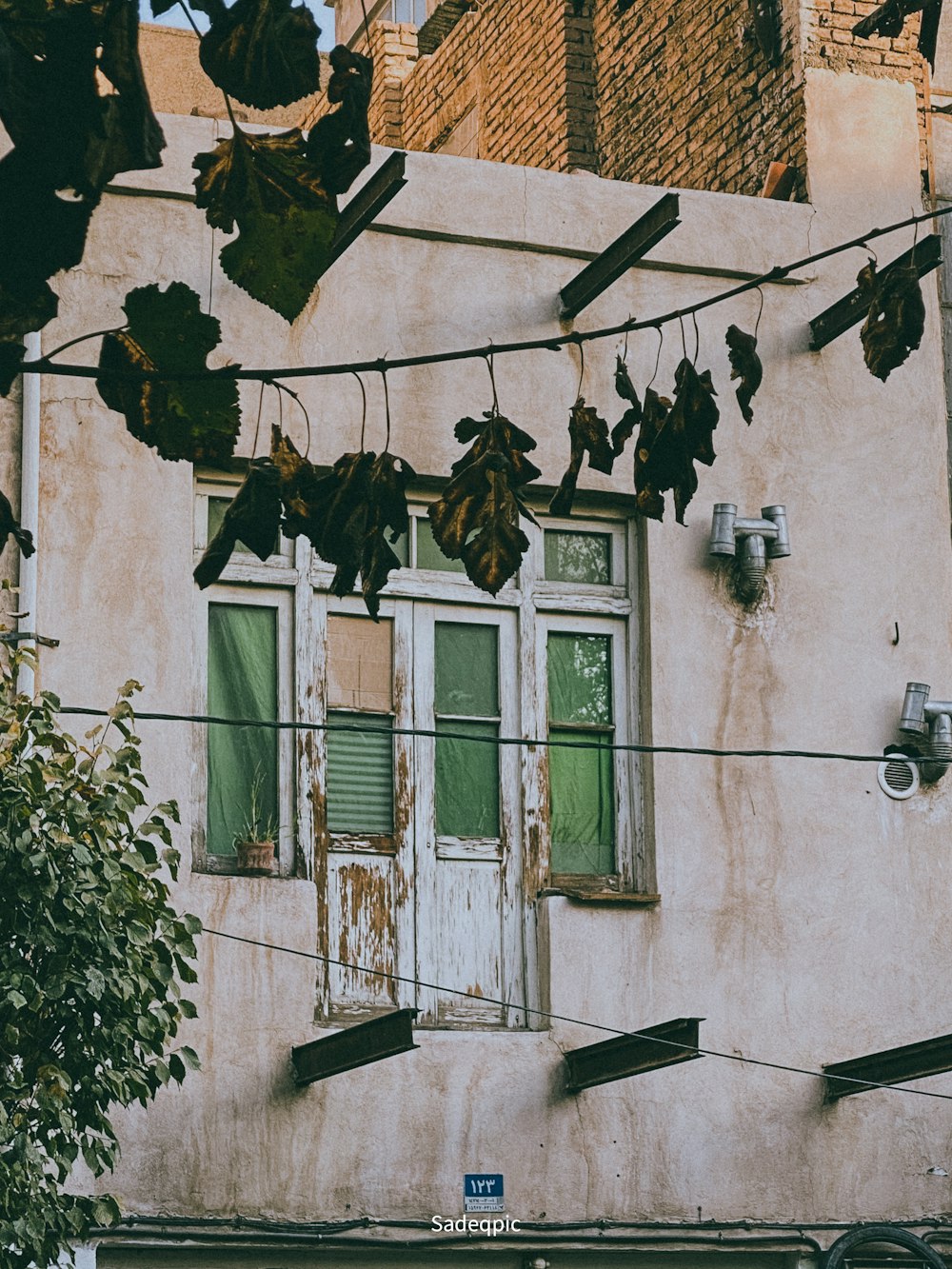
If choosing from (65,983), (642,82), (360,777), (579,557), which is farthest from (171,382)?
(642,82)

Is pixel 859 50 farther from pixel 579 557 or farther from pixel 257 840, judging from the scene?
pixel 257 840

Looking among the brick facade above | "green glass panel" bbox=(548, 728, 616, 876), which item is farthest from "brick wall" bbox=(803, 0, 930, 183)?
"green glass panel" bbox=(548, 728, 616, 876)

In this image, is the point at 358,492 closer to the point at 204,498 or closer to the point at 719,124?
the point at 204,498

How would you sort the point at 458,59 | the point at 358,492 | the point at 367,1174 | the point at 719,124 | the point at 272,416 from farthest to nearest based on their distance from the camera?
the point at 458,59
the point at 719,124
the point at 272,416
the point at 367,1174
the point at 358,492

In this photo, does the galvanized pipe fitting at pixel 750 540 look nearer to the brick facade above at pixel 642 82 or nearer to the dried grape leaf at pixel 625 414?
the brick facade above at pixel 642 82

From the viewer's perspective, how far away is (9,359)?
3.46m

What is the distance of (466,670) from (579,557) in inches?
31.2

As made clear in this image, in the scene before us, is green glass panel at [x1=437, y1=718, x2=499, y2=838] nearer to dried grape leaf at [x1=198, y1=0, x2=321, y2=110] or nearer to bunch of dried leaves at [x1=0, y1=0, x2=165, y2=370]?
dried grape leaf at [x1=198, y1=0, x2=321, y2=110]

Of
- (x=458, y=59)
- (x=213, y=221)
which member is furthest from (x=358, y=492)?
(x=458, y=59)

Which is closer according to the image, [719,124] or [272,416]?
[272,416]

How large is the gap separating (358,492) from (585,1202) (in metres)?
6.24

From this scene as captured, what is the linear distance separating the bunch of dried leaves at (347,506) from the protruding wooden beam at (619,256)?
5605 mm

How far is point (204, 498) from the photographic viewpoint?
32.8ft

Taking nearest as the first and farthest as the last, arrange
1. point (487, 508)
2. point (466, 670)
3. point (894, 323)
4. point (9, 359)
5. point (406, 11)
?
point (9, 359), point (487, 508), point (894, 323), point (466, 670), point (406, 11)
